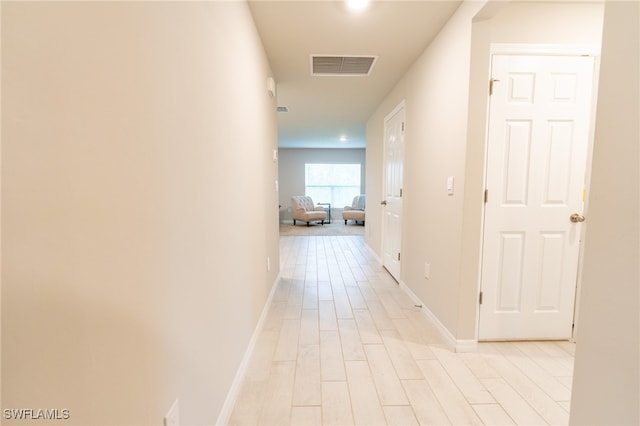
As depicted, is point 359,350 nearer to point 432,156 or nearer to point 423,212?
point 423,212

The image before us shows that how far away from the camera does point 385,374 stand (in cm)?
166

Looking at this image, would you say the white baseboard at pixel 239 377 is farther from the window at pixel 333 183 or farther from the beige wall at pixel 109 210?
the window at pixel 333 183

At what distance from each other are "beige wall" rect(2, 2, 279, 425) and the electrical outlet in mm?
35

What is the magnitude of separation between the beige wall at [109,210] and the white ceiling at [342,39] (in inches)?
39.9

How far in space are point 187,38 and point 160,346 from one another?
39.2 inches

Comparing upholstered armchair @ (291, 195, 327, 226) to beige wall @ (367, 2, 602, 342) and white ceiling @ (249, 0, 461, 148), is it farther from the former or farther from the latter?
beige wall @ (367, 2, 602, 342)

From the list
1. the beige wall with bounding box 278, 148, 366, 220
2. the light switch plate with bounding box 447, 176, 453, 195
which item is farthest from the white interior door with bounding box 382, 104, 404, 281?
the beige wall with bounding box 278, 148, 366, 220

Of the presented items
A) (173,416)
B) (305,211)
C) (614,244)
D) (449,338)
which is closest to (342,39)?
(614,244)

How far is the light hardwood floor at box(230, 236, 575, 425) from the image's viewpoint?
1.36 m

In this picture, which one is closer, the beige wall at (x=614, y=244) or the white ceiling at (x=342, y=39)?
the beige wall at (x=614, y=244)

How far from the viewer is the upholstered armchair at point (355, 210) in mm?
7953

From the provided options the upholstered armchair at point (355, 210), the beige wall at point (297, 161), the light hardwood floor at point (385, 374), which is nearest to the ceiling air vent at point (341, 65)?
the light hardwood floor at point (385, 374)

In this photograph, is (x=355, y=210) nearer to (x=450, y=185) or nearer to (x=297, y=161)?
(x=297, y=161)

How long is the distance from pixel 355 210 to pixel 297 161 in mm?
2464
